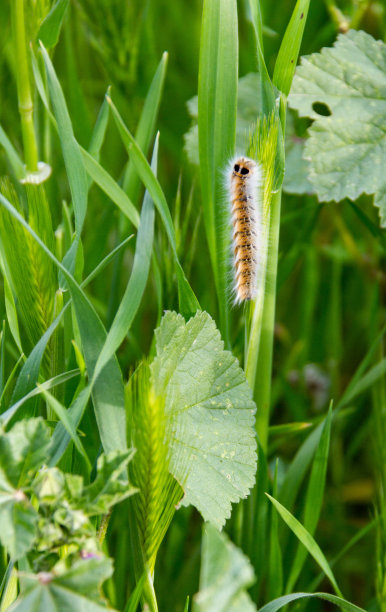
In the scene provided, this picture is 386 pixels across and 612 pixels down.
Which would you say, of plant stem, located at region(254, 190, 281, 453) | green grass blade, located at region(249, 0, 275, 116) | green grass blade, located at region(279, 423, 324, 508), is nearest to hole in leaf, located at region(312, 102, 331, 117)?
green grass blade, located at region(249, 0, 275, 116)

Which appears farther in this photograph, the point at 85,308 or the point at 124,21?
the point at 124,21

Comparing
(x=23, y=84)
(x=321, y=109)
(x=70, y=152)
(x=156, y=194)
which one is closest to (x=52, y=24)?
(x=23, y=84)

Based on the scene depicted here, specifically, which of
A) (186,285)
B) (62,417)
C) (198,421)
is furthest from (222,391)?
(62,417)

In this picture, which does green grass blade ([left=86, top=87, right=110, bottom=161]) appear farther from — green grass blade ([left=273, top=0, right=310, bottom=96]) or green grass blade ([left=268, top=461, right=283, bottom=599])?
green grass blade ([left=268, top=461, right=283, bottom=599])

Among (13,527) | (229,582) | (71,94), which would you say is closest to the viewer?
(229,582)

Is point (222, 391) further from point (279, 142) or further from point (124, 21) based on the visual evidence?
point (124, 21)

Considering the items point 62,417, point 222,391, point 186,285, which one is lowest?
point 62,417
